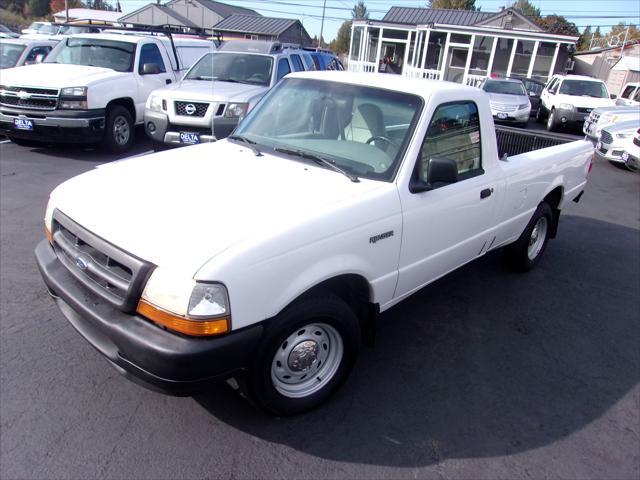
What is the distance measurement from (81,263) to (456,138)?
2.59 metres

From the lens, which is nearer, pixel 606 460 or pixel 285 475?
pixel 285 475

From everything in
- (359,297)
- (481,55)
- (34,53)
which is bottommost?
(359,297)

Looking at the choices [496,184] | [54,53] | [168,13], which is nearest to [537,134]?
[496,184]

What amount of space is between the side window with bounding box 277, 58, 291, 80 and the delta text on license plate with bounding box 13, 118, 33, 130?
4.33 m

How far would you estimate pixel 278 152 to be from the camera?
3461 mm

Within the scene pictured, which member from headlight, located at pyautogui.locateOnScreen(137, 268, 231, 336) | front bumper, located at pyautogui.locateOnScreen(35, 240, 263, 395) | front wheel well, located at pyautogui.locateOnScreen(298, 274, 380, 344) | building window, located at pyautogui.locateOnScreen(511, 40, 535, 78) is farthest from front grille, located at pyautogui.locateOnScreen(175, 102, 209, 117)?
building window, located at pyautogui.locateOnScreen(511, 40, 535, 78)

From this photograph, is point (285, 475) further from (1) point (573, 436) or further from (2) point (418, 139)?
(2) point (418, 139)

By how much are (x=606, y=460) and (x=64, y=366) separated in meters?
3.29

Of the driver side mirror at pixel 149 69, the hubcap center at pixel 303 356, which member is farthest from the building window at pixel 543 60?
the hubcap center at pixel 303 356

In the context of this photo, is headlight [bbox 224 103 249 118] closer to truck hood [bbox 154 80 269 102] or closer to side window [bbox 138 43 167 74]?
truck hood [bbox 154 80 269 102]

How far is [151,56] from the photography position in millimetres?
9812

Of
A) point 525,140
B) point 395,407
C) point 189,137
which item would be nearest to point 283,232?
point 395,407

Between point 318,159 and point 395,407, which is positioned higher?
point 318,159

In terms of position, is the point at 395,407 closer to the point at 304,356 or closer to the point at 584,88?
the point at 304,356
